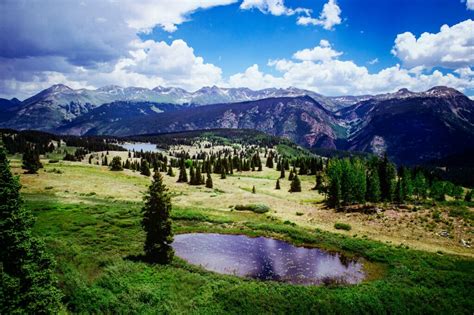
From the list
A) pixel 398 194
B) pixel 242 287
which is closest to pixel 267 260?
pixel 242 287

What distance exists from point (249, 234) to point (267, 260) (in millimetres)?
15315

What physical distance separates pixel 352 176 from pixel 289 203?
18.9 metres

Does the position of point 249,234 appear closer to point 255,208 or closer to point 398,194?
point 255,208

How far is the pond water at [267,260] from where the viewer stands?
47.6 m

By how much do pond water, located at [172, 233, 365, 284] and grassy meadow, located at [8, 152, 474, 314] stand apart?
3183 mm

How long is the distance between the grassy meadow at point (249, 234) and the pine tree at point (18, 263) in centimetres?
783

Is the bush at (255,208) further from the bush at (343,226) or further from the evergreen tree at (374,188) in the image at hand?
the evergreen tree at (374,188)

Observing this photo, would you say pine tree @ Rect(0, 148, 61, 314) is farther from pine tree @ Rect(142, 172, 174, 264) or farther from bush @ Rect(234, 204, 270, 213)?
bush @ Rect(234, 204, 270, 213)

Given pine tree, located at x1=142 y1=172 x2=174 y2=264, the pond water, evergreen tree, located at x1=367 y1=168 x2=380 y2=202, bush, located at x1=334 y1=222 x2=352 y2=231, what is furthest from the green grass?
evergreen tree, located at x1=367 y1=168 x2=380 y2=202

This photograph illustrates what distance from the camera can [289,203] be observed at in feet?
323

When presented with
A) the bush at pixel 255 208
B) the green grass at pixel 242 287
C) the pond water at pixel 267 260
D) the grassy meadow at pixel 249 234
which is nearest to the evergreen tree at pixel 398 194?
the grassy meadow at pixel 249 234

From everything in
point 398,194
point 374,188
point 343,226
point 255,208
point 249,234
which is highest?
point 374,188

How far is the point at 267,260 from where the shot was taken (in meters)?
54.3

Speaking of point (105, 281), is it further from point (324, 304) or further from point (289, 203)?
point (289, 203)
